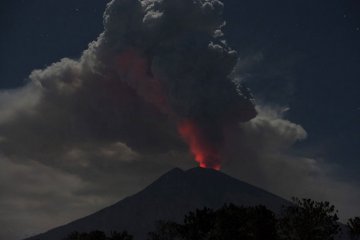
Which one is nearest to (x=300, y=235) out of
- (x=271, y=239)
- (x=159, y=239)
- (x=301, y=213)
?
(x=301, y=213)

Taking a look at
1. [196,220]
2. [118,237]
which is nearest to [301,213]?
[196,220]

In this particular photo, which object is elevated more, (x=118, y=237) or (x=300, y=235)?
(x=118, y=237)

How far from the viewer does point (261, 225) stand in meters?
78.6

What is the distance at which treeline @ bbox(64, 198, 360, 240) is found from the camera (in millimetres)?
65688

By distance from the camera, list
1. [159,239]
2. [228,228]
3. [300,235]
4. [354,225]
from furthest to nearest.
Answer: [159,239], [228,228], [354,225], [300,235]

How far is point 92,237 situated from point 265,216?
97.8 ft

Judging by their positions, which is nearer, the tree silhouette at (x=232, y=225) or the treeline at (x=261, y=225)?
the treeline at (x=261, y=225)

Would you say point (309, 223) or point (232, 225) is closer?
point (309, 223)

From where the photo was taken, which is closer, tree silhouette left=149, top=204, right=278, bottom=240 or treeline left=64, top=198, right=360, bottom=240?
treeline left=64, top=198, right=360, bottom=240

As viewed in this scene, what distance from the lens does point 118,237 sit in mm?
95000

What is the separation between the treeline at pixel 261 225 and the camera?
65688mm

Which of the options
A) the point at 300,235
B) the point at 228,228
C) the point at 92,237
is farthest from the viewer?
the point at 92,237

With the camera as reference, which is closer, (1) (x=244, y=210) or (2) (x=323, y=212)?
(2) (x=323, y=212)

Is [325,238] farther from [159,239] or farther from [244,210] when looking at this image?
[159,239]
